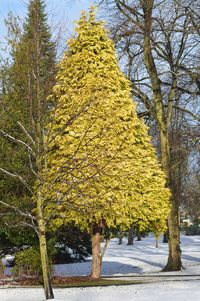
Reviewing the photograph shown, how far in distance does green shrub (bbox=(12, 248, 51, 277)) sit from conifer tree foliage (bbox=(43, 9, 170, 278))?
4.67ft

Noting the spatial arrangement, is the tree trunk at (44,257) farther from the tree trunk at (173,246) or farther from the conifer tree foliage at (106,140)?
the tree trunk at (173,246)

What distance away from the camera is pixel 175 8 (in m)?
18.5

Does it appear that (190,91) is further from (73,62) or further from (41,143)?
(41,143)

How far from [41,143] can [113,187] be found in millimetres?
3739

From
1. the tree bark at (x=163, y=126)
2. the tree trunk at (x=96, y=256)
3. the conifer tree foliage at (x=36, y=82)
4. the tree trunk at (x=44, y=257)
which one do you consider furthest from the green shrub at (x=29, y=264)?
the tree bark at (x=163, y=126)

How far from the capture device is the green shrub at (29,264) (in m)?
15.3

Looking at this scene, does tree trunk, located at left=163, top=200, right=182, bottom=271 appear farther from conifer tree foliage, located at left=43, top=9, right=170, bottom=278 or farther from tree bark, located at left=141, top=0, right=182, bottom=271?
conifer tree foliage, located at left=43, top=9, right=170, bottom=278

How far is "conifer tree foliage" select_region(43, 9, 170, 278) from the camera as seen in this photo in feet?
46.9

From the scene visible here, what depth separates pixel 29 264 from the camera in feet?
51.0

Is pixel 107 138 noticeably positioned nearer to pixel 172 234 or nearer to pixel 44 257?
pixel 44 257

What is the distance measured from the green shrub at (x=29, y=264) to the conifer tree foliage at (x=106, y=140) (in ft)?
4.67

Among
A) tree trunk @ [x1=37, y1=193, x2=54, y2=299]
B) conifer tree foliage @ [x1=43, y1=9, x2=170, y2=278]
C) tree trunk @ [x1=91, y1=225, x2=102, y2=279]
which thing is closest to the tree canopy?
conifer tree foliage @ [x1=43, y1=9, x2=170, y2=278]

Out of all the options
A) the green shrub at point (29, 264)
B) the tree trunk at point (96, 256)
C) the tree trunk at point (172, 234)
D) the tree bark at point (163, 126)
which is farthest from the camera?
the tree trunk at point (172, 234)

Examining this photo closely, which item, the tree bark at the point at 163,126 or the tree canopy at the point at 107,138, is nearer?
the tree canopy at the point at 107,138
